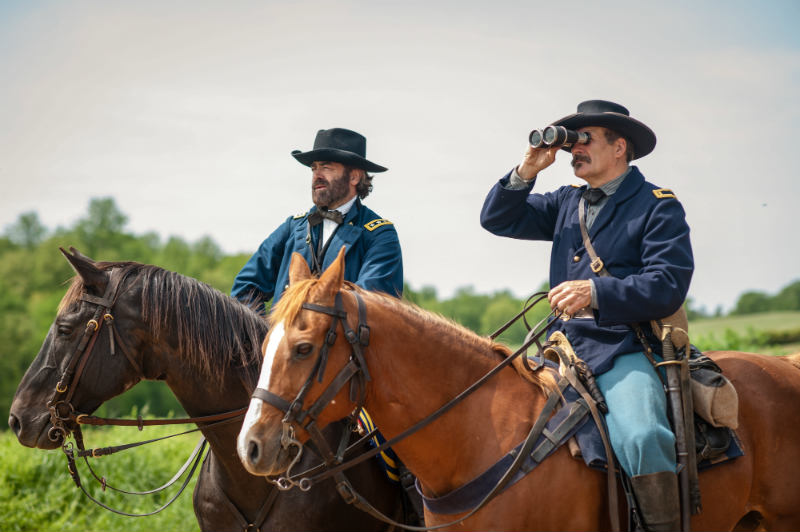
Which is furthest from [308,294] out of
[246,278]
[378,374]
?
[246,278]

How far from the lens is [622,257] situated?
4.16m

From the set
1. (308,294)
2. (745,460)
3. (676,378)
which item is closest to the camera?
(308,294)

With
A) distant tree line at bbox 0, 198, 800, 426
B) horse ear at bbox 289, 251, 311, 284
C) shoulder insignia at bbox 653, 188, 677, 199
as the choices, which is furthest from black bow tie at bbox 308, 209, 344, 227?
distant tree line at bbox 0, 198, 800, 426

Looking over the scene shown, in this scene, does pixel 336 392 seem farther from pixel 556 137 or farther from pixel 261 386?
pixel 556 137

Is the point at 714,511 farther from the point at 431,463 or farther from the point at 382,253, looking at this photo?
the point at 382,253

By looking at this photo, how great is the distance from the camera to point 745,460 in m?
4.20

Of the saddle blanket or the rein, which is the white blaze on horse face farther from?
the saddle blanket

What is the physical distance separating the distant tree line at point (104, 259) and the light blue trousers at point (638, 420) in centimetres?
2374

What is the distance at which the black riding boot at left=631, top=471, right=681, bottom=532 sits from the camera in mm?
3645

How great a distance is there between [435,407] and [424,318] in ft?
1.57

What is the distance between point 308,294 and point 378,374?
1.81 ft

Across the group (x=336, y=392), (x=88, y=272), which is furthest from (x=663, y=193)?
(x=88, y=272)

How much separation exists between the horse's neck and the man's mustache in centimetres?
147

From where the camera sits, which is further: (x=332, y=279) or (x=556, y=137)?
(x=556, y=137)
